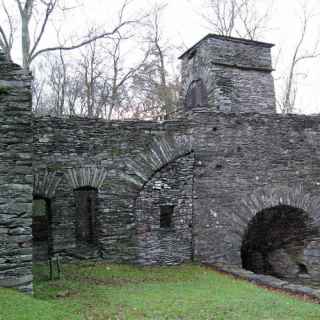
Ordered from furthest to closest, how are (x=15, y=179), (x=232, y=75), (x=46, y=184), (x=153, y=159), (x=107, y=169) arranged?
(x=232, y=75) → (x=153, y=159) → (x=107, y=169) → (x=46, y=184) → (x=15, y=179)

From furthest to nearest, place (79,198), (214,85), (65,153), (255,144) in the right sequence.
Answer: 1. (214,85)
2. (79,198)
3. (255,144)
4. (65,153)

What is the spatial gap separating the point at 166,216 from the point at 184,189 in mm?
815

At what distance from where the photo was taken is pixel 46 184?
10641mm

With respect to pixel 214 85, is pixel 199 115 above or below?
below

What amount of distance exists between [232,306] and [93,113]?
17755 mm

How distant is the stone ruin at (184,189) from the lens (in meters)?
10.9

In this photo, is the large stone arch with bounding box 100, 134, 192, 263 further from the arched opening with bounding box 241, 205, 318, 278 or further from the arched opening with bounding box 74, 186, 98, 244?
the arched opening with bounding box 241, 205, 318, 278

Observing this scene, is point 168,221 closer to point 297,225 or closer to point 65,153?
point 65,153

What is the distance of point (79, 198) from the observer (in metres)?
13.8

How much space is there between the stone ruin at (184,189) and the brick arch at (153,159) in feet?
0.08

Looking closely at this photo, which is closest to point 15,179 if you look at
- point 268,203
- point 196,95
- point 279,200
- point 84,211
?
point 84,211

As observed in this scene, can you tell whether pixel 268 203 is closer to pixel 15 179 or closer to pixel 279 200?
pixel 279 200

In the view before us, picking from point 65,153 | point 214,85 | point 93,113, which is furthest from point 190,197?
point 93,113

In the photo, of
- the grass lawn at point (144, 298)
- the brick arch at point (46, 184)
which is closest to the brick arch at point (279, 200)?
the grass lawn at point (144, 298)
